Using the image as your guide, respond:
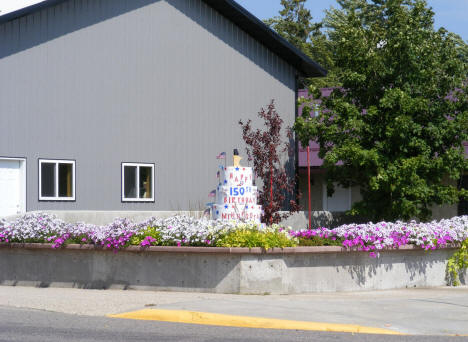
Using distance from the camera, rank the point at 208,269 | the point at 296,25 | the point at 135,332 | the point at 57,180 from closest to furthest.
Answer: the point at 135,332 < the point at 208,269 < the point at 57,180 < the point at 296,25

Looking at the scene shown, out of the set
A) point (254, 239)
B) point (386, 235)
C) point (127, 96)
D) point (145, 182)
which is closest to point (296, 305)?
point (254, 239)

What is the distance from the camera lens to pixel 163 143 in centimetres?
2428

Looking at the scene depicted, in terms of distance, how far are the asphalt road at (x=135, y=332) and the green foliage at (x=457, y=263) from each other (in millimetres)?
7731

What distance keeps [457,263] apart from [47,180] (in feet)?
36.7

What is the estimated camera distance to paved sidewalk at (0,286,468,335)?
1154 centimetres

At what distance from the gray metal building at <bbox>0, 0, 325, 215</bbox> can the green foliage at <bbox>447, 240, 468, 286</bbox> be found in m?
9.16

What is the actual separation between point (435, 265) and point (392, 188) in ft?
13.7

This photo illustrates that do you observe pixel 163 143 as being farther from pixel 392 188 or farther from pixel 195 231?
pixel 195 231

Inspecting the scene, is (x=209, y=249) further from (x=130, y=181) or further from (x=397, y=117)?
(x=130, y=181)

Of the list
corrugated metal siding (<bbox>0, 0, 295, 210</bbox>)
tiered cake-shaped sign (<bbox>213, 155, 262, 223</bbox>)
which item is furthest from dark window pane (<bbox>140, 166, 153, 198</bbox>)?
tiered cake-shaped sign (<bbox>213, 155, 262, 223</bbox>)

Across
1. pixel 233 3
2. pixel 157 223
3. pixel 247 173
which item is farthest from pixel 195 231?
pixel 233 3

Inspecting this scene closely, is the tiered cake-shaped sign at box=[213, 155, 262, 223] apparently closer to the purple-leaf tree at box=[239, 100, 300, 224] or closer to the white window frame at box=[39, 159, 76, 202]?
the purple-leaf tree at box=[239, 100, 300, 224]

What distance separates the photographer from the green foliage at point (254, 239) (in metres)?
14.7

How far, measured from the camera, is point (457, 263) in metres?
18.2
